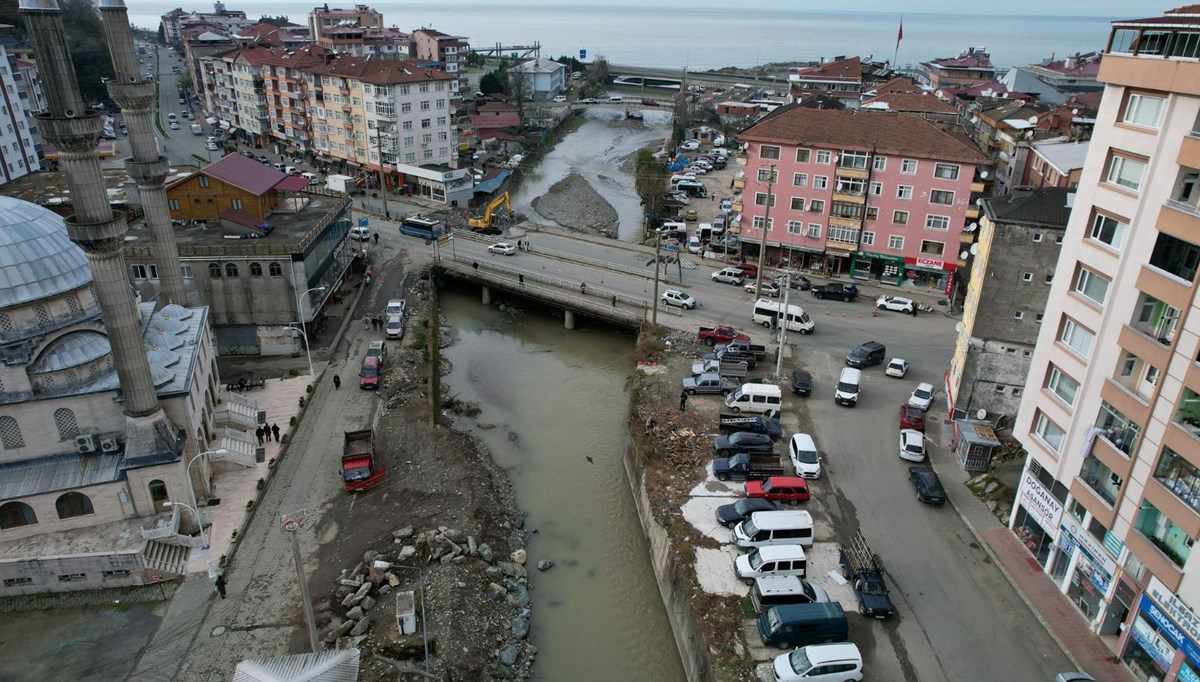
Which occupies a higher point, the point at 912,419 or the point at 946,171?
Answer: the point at 946,171

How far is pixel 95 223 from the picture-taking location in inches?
1025

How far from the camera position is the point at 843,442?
33.9 metres

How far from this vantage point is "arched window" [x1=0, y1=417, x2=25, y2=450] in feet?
89.0

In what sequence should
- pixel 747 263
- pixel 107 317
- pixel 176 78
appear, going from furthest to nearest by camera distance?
pixel 176 78, pixel 747 263, pixel 107 317

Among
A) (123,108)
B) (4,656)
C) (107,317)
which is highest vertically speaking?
(123,108)

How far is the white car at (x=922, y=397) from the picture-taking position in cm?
3581

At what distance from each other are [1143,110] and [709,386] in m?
21.6

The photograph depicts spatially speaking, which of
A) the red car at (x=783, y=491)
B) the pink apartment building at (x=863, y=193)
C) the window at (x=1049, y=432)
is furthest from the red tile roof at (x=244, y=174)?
the window at (x=1049, y=432)

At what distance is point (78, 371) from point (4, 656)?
10298 millimetres

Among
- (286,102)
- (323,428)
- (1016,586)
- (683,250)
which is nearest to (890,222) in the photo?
(683,250)

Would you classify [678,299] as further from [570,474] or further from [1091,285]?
[1091,285]

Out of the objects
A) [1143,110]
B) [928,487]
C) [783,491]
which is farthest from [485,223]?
[1143,110]

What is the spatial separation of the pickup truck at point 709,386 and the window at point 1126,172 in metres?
19.3

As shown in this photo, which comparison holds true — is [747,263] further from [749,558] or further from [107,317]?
[107,317]
